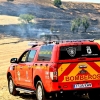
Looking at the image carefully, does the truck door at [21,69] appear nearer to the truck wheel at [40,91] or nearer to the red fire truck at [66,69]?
the red fire truck at [66,69]

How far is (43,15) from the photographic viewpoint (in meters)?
146

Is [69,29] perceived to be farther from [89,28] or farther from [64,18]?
[64,18]

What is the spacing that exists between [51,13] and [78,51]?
144 metres

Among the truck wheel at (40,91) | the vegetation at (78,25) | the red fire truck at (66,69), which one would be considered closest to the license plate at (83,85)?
the red fire truck at (66,69)

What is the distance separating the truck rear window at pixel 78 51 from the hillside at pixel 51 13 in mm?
96969

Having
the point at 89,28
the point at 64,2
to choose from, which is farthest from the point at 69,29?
the point at 64,2

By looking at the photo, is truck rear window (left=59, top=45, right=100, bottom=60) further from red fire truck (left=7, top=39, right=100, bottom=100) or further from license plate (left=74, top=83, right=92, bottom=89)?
license plate (left=74, top=83, right=92, bottom=89)

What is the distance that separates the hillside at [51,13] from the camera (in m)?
122

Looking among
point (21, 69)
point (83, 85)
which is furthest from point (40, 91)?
point (21, 69)

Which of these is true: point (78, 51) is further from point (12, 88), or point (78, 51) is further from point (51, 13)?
point (51, 13)

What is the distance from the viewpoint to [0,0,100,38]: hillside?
399 feet

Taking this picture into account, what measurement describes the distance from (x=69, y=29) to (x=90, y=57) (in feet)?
376

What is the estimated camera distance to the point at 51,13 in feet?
502

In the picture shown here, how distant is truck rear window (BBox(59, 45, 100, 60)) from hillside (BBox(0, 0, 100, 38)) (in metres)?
97.0
